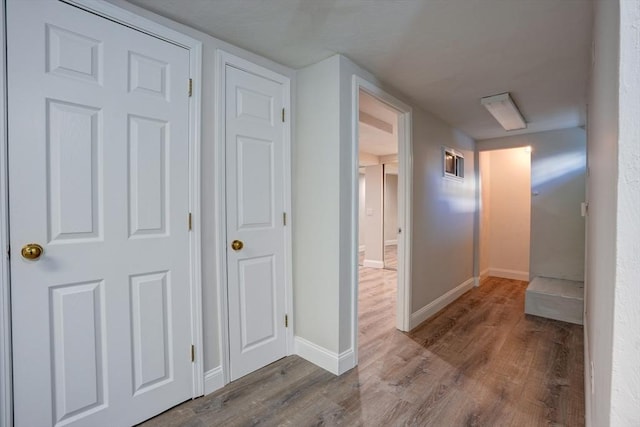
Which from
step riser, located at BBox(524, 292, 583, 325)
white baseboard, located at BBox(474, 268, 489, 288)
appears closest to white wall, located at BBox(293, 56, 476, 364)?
step riser, located at BBox(524, 292, 583, 325)

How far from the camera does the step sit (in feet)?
10.2

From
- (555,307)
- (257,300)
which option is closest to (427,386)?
(257,300)

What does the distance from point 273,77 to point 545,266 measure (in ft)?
14.0

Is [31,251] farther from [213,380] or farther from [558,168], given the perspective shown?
[558,168]

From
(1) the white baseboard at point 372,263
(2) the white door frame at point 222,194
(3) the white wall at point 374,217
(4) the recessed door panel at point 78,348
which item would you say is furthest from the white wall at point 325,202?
(1) the white baseboard at point 372,263

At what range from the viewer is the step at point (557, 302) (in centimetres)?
312

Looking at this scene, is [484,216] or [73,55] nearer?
[73,55]

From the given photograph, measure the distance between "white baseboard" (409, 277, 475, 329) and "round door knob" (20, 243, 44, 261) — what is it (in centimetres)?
286

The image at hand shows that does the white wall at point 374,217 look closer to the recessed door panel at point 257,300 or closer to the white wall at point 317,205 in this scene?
the white wall at point 317,205

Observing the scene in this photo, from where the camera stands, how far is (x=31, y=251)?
4.38 ft

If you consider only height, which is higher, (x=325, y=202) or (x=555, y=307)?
(x=325, y=202)

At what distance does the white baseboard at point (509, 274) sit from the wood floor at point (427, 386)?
203 cm

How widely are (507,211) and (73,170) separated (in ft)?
18.9

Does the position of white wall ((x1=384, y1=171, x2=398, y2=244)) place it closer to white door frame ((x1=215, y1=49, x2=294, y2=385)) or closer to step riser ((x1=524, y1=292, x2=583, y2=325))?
step riser ((x1=524, y1=292, x2=583, y2=325))
